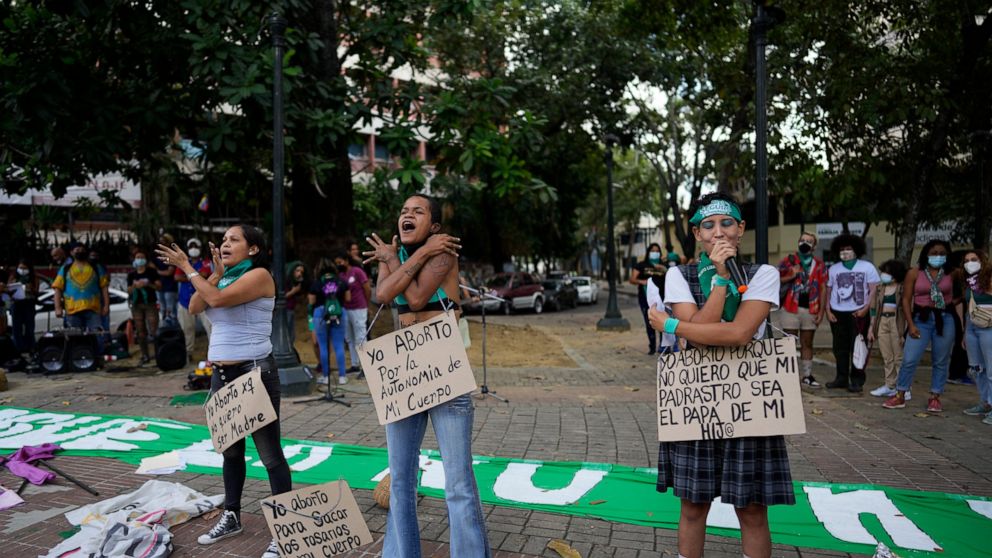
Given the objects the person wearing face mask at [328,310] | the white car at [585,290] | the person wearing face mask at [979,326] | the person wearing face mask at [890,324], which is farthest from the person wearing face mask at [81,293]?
the white car at [585,290]

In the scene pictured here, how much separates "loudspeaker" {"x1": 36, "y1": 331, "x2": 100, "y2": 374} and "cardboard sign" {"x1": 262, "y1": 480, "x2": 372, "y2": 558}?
912 cm

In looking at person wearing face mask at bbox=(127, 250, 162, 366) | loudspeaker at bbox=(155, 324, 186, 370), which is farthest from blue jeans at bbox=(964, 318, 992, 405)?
person wearing face mask at bbox=(127, 250, 162, 366)

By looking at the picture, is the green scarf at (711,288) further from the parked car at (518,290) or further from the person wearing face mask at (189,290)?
the parked car at (518,290)

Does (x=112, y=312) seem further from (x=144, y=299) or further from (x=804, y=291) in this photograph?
(x=804, y=291)

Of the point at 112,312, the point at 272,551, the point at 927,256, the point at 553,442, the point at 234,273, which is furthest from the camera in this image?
the point at 112,312

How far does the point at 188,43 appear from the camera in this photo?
370 inches

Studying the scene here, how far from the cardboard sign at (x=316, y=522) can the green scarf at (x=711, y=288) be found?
6.94 feet

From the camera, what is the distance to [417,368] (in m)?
3.07

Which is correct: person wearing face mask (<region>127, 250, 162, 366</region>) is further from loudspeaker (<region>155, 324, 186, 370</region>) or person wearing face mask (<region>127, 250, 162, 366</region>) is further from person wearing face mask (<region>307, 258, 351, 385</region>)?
person wearing face mask (<region>307, 258, 351, 385</region>)

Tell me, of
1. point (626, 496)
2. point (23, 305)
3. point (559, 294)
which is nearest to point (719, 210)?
point (626, 496)

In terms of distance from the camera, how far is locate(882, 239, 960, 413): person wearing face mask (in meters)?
7.24

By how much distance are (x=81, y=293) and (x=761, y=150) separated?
10238mm

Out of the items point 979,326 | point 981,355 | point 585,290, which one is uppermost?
point 979,326

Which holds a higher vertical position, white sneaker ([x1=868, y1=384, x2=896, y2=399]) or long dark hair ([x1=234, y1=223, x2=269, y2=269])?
long dark hair ([x1=234, y1=223, x2=269, y2=269])
